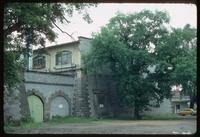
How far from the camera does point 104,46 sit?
88.8 ft

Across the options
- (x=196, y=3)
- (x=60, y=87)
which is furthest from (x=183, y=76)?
(x=196, y=3)

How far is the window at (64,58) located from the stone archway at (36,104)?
5.25 m

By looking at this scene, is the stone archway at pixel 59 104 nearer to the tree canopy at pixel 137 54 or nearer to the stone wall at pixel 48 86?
the stone wall at pixel 48 86

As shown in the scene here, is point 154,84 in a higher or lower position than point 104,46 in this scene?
lower

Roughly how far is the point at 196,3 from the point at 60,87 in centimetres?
2229

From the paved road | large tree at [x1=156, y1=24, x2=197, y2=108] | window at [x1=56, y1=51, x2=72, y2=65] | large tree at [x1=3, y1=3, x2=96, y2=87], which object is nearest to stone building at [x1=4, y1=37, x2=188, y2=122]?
window at [x1=56, y1=51, x2=72, y2=65]

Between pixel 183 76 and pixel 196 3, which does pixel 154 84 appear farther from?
pixel 196 3

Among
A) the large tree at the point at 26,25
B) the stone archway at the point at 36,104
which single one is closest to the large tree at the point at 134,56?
the stone archway at the point at 36,104

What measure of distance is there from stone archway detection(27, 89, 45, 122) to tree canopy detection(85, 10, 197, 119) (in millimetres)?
4630

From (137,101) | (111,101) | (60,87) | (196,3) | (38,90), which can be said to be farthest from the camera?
(111,101)

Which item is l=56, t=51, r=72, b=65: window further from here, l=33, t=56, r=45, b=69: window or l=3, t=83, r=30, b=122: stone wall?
l=3, t=83, r=30, b=122: stone wall

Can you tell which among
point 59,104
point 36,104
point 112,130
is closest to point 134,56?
point 59,104

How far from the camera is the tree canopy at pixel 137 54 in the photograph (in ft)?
88.9

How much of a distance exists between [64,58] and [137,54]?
232 inches
